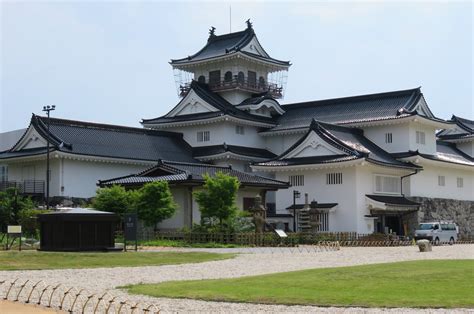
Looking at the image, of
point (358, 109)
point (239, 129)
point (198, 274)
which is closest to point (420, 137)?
point (358, 109)

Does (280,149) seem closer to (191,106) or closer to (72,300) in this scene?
(191,106)

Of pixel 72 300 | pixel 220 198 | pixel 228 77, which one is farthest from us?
pixel 228 77

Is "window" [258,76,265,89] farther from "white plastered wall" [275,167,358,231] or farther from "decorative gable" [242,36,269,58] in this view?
"white plastered wall" [275,167,358,231]

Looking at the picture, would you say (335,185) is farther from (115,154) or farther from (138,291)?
(138,291)

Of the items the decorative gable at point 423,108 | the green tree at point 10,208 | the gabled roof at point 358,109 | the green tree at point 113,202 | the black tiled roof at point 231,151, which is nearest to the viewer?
the green tree at point 113,202

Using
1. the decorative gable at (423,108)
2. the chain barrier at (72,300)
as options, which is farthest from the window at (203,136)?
the chain barrier at (72,300)

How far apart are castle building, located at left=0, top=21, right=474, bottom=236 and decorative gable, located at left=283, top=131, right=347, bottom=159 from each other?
0.08 metres

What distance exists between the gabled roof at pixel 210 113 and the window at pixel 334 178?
1184 centimetres

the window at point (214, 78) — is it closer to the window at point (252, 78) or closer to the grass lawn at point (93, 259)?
the window at point (252, 78)

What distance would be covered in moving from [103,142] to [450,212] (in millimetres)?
30162

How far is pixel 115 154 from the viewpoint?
56406 millimetres

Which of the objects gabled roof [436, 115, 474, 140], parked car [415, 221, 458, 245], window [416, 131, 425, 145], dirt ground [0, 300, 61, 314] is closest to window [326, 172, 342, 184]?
parked car [415, 221, 458, 245]

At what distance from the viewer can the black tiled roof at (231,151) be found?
62531mm

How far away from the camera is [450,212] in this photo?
205 feet
